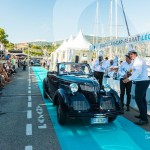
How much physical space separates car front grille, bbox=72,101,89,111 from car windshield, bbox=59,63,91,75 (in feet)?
6.60

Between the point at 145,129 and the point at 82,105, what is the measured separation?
5.77 ft

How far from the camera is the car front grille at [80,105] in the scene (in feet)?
19.1

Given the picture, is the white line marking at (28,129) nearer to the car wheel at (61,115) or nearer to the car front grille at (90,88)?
the car wheel at (61,115)

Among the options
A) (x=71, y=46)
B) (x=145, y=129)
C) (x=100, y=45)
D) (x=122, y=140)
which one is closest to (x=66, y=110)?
(x=122, y=140)

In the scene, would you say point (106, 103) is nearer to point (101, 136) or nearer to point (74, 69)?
point (101, 136)

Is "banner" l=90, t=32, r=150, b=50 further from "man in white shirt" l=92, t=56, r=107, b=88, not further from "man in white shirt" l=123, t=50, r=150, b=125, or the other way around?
"man in white shirt" l=123, t=50, r=150, b=125

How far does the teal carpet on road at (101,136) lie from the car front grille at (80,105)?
570mm

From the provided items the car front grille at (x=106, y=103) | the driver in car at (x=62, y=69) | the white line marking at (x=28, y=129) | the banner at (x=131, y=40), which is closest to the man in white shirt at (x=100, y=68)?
the banner at (x=131, y=40)

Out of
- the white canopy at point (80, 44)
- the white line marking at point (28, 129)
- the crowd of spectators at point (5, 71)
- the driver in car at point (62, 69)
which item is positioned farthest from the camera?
the white canopy at point (80, 44)

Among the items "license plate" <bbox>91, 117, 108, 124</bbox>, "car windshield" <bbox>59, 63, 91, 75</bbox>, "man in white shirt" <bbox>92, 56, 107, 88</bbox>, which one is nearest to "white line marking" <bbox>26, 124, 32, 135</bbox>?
"license plate" <bbox>91, 117, 108, 124</bbox>

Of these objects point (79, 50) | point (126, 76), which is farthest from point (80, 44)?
point (126, 76)

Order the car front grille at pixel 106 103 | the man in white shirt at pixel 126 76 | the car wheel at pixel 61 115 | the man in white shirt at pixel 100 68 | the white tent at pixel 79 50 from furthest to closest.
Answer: the white tent at pixel 79 50 < the man in white shirt at pixel 100 68 < the man in white shirt at pixel 126 76 < the car front grille at pixel 106 103 < the car wheel at pixel 61 115

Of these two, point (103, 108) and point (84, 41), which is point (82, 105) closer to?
point (103, 108)

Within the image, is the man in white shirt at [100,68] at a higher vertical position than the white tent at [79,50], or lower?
lower
